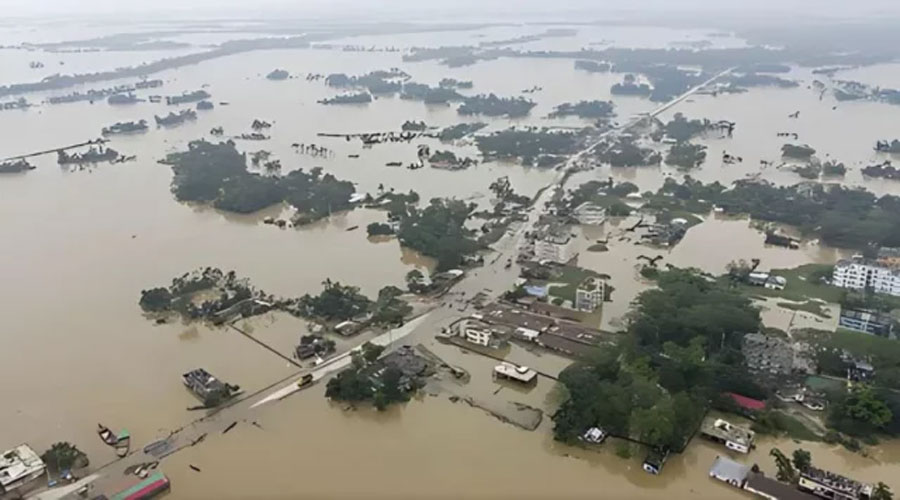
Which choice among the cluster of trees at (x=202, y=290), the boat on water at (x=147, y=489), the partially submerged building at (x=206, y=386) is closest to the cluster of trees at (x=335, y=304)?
the cluster of trees at (x=202, y=290)

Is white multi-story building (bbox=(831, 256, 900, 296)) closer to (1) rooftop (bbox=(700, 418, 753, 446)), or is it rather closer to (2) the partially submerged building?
(1) rooftop (bbox=(700, 418, 753, 446))

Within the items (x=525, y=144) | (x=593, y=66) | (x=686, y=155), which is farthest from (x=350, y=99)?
(x=686, y=155)

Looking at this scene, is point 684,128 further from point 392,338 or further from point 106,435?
point 106,435

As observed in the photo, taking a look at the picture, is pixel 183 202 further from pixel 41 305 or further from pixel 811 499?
pixel 811 499

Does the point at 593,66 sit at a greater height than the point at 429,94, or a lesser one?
greater

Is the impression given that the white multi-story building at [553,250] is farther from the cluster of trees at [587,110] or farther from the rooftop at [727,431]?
the cluster of trees at [587,110]

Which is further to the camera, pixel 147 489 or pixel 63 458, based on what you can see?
pixel 63 458
